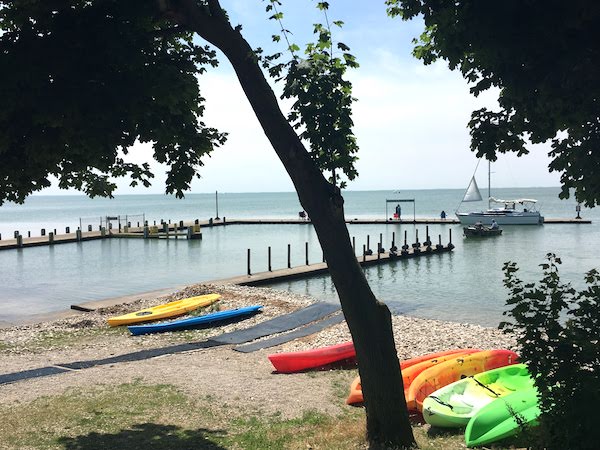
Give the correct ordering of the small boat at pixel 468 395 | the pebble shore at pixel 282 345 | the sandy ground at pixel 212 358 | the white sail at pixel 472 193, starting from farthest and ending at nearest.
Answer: the white sail at pixel 472 193 < the pebble shore at pixel 282 345 < the sandy ground at pixel 212 358 < the small boat at pixel 468 395

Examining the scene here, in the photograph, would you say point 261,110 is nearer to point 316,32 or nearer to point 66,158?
point 316,32

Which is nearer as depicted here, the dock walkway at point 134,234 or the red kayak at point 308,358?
the red kayak at point 308,358

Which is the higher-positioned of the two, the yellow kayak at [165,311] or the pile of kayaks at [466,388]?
the pile of kayaks at [466,388]

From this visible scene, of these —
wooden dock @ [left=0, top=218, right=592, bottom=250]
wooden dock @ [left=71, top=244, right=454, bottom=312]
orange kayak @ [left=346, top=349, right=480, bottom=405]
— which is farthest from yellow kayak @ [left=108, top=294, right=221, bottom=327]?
wooden dock @ [left=0, top=218, right=592, bottom=250]

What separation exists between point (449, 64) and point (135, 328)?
46.9 ft

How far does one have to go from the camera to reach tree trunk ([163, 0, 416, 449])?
7.45 metres

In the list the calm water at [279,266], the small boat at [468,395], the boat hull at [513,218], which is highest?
the boat hull at [513,218]

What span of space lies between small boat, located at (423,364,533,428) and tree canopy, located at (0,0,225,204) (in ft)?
20.1

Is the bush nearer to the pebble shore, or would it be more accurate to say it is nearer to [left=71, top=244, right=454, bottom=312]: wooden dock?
the pebble shore

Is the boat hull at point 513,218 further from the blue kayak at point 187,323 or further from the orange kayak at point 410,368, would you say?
the orange kayak at point 410,368

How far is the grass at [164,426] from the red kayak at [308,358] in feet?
9.69

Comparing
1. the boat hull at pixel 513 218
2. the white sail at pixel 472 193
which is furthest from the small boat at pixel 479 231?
the white sail at pixel 472 193

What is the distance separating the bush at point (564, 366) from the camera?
17.6 ft

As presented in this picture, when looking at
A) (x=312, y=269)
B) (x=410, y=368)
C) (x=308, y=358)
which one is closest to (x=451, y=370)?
(x=410, y=368)
